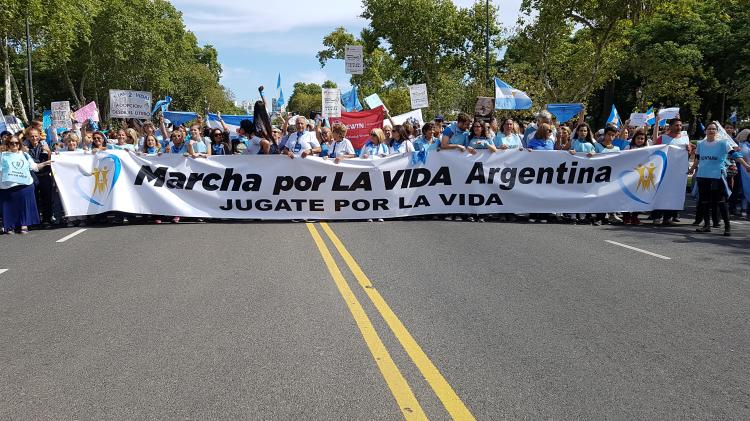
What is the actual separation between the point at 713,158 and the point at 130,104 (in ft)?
50.1

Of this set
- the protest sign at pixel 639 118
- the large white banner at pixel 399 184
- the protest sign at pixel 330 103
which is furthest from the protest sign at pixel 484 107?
the protest sign at pixel 330 103

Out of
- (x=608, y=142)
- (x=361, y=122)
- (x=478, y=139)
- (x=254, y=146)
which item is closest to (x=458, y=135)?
(x=478, y=139)

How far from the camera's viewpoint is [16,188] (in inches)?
479

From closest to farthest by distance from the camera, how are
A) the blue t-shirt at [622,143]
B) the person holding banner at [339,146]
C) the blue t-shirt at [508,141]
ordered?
the person holding banner at [339,146]
the blue t-shirt at [508,141]
the blue t-shirt at [622,143]

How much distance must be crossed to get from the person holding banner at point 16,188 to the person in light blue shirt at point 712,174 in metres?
11.1

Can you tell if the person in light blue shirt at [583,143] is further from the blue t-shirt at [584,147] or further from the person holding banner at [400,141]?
the person holding banner at [400,141]

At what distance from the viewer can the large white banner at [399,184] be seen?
13047 mm

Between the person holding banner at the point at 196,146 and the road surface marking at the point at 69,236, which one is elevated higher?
the person holding banner at the point at 196,146

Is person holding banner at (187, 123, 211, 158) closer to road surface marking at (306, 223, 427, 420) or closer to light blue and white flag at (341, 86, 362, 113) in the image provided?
road surface marking at (306, 223, 427, 420)

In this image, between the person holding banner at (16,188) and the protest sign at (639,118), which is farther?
the protest sign at (639,118)

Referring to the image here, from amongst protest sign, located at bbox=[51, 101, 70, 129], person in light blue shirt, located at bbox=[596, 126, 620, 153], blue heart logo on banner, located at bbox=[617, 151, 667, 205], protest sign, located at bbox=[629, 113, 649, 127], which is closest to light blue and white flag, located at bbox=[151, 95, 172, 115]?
protest sign, located at bbox=[51, 101, 70, 129]

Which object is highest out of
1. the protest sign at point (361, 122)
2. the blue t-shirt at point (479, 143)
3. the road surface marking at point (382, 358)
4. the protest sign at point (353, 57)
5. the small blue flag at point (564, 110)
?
the protest sign at point (353, 57)

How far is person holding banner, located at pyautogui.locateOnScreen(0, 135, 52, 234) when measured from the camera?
1201 cm

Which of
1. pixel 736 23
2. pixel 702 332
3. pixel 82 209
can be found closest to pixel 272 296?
pixel 702 332
